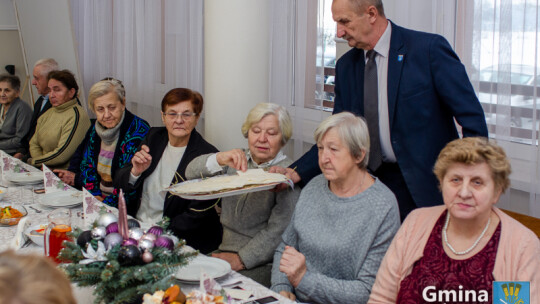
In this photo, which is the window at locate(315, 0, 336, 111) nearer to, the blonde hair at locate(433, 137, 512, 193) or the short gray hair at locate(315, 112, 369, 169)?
the short gray hair at locate(315, 112, 369, 169)

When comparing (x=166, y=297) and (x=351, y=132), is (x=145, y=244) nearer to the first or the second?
(x=166, y=297)

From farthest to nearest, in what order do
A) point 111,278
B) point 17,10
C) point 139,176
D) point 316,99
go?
point 17,10
point 316,99
point 139,176
point 111,278

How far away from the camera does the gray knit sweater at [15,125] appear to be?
5.83 m

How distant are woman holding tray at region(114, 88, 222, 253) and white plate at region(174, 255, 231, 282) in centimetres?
89

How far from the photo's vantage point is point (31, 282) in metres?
1.08

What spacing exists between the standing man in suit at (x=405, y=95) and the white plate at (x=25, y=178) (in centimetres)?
169

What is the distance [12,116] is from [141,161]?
3061 mm

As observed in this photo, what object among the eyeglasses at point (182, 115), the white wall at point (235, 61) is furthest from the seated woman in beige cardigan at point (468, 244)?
the white wall at point (235, 61)

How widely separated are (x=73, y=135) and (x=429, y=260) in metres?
3.37

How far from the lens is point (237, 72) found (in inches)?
155

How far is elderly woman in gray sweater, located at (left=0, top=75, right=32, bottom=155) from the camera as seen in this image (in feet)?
19.2

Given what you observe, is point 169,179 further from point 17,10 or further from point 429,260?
point 17,10

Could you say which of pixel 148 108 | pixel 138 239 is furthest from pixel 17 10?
pixel 138 239

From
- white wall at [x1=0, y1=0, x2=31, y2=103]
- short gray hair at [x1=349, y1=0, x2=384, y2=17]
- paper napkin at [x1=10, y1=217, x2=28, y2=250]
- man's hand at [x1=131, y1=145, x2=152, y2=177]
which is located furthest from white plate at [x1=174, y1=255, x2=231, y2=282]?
white wall at [x1=0, y1=0, x2=31, y2=103]
